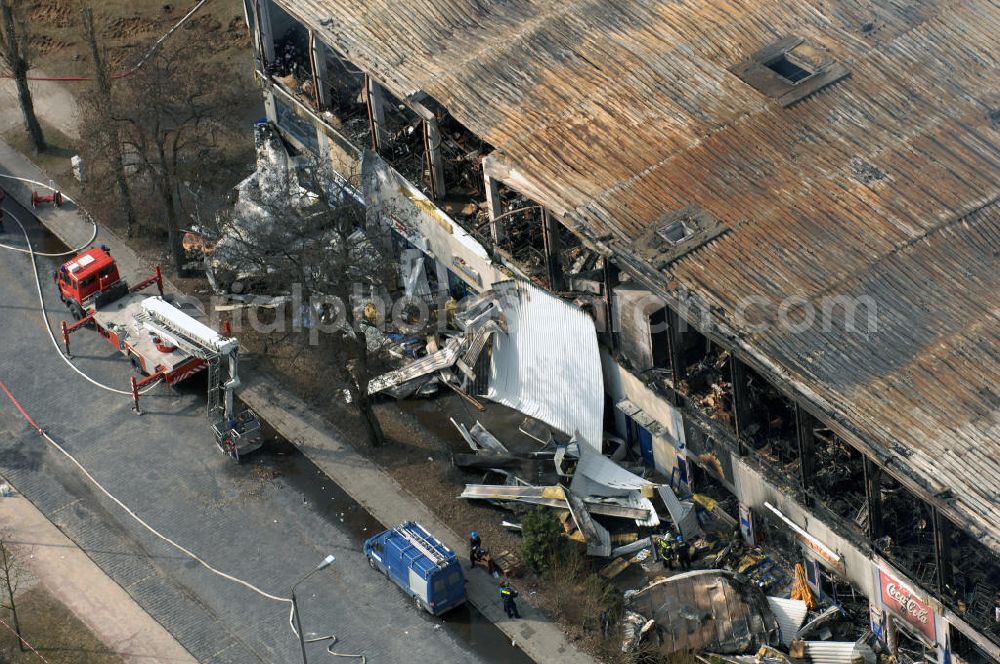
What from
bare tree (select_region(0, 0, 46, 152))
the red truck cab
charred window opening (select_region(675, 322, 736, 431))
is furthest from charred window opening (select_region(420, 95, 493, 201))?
bare tree (select_region(0, 0, 46, 152))

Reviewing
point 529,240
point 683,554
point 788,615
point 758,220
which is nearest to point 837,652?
point 788,615

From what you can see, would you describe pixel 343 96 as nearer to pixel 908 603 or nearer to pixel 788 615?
pixel 788 615

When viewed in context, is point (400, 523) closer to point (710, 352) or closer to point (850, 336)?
point (710, 352)

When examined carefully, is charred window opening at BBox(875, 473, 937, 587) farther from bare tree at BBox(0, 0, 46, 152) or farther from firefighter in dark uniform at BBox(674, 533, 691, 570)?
bare tree at BBox(0, 0, 46, 152)

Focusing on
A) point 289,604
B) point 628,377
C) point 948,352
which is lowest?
point 289,604

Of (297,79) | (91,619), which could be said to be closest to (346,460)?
(91,619)

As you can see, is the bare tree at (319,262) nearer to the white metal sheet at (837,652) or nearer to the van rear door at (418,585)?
the van rear door at (418,585)
